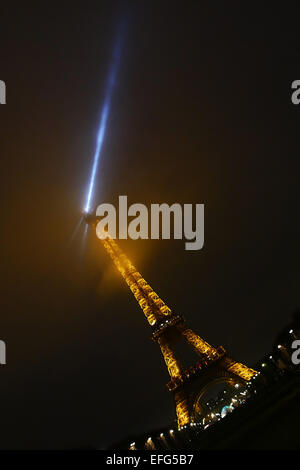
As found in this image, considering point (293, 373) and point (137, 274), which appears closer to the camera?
point (293, 373)

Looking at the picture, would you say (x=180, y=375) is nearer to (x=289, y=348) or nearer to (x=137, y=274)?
(x=137, y=274)
